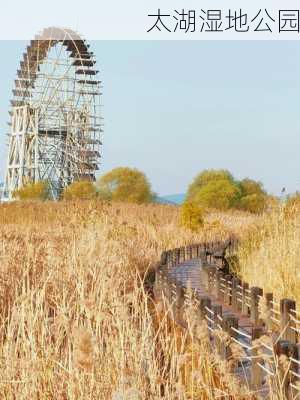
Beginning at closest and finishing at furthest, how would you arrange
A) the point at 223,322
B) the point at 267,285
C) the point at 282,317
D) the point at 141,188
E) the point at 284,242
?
the point at 223,322 → the point at 282,317 → the point at 267,285 → the point at 284,242 → the point at 141,188

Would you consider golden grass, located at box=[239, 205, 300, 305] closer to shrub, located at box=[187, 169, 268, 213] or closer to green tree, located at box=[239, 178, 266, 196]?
shrub, located at box=[187, 169, 268, 213]

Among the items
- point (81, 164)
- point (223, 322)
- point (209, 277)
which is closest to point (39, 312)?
point (223, 322)

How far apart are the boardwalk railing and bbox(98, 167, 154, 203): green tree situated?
25.0m

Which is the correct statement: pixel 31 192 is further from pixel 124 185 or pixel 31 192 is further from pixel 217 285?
pixel 217 285

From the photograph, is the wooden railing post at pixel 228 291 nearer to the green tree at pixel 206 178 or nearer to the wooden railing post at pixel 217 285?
the wooden railing post at pixel 217 285

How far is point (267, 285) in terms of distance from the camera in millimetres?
7516

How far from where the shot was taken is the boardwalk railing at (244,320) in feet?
10.3

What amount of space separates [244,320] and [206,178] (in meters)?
28.6

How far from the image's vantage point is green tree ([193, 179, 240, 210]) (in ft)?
102

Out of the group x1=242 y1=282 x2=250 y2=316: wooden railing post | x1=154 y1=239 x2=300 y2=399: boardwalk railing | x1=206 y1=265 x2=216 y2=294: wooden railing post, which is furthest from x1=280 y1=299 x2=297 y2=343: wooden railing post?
x1=206 y1=265 x2=216 y2=294: wooden railing post

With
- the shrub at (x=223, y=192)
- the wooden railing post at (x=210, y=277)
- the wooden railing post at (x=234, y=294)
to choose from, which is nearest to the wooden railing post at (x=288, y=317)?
the wooden railing post at (x=234, y=294)

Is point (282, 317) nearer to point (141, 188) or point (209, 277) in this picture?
point (209, 277)

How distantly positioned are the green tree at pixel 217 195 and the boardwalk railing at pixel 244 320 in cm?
1947

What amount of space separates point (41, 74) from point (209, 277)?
3714 cm
